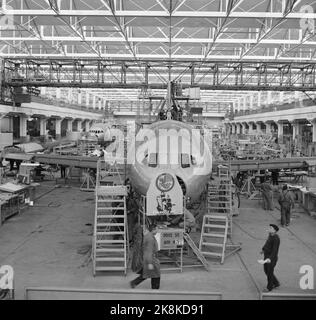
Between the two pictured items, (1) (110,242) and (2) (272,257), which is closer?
(2) (272,257)

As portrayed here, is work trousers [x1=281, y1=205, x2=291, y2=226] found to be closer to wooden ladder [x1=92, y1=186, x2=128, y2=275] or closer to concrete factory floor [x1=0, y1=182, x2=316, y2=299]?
concrete factory floor [x1=0, y1=182, x2=316, y2=299]

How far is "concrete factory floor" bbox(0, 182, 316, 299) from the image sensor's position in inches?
465

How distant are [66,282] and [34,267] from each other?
5.99 feet

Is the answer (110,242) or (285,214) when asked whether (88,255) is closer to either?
(110,242)

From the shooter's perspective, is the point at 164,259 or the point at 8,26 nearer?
the point at 164,259

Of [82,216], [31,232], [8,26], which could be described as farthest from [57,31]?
[31,232]

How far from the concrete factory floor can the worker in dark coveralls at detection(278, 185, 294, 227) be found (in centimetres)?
45

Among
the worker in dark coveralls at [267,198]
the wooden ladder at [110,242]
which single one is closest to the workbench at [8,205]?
the wooden ladder at [110,242]

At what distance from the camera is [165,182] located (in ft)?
40.8

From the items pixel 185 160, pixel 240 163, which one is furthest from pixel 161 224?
pixel 240 163

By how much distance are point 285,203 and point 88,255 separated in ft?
30.5
